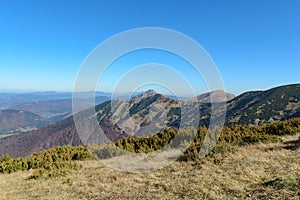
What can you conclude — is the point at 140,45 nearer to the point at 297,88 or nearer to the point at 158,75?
the point at 158,75

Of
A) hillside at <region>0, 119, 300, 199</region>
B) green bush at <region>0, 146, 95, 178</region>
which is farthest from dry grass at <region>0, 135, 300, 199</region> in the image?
green bush at <region>0, 146, 95, 178</region>

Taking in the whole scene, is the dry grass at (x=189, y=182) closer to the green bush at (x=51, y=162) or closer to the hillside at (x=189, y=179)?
the hillside at (x=189, y=179)

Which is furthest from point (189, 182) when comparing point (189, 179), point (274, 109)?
point (274, 109)

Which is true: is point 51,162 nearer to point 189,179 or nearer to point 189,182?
Result: point 189,179

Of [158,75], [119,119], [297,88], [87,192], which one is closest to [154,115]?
[119,119]

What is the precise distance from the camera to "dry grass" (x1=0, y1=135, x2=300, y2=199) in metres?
8.28

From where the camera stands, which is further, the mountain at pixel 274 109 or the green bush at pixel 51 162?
the mountain at pixel 274 109

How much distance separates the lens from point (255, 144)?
16.2 metres

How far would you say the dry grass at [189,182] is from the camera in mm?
8281

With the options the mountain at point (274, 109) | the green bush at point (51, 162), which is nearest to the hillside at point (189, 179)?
the green bush at point (51, 162)

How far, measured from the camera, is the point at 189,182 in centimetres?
975

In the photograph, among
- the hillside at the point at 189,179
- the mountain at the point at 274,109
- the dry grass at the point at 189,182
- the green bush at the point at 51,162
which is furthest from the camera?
the mountain at the point at 274,109

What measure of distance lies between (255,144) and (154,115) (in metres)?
12.3

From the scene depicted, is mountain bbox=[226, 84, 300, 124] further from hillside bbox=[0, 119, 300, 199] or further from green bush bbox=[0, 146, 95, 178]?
hillside bbox=[0, 119, 300, 199]
